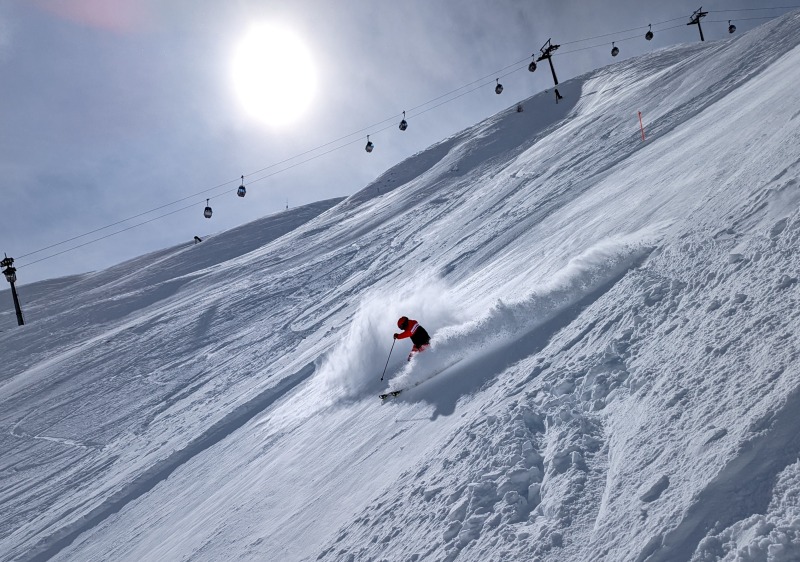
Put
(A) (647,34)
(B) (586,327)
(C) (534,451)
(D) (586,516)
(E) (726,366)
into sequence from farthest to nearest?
(A) (647,34)
(B) (586,327)
(C) (534,451)
(E) (726,366)
(D) (586,516)

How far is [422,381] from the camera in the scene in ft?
29.2

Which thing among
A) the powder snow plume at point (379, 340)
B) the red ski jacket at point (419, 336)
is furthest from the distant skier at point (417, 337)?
the powder snow plume at point (379, 340)

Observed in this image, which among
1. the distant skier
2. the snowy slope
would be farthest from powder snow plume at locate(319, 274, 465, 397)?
the distant skier

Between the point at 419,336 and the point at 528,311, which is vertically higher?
the point at 528,311

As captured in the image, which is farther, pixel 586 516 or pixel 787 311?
pixel 787 311

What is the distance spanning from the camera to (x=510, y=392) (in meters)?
6.60

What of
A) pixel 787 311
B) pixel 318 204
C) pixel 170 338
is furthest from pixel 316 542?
pixel 318 204

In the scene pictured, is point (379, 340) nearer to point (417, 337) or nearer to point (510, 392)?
point (417, 337)

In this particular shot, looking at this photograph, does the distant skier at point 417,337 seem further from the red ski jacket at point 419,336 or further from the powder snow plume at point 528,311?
the powder snow plume at point 528,311

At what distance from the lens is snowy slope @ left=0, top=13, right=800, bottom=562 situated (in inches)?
162

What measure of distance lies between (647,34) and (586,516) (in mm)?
49239

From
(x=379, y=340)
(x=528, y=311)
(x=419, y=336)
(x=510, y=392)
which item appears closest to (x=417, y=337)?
(x=419, y=336)

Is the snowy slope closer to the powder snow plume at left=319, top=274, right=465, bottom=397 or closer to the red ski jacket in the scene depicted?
the powder snow plume at left=319, top=274, right=465, bottom=397

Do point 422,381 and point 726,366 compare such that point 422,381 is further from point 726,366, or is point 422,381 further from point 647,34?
point 647,34
